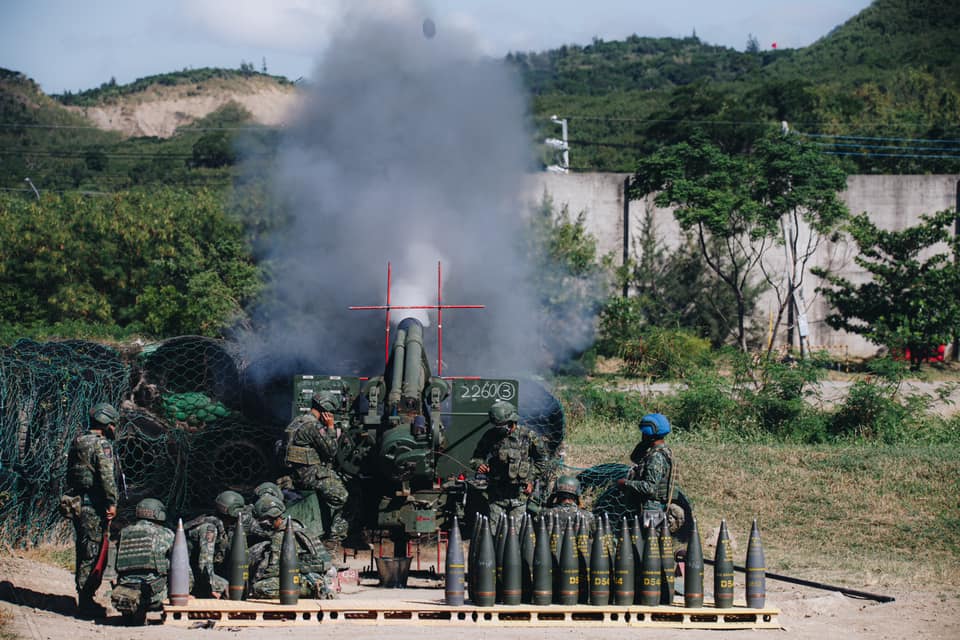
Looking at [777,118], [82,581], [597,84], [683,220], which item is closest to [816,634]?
[82,581]

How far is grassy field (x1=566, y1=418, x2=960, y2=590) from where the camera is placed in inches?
530

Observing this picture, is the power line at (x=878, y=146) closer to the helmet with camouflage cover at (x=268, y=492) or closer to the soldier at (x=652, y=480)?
the soldier at (x=652, y=480)

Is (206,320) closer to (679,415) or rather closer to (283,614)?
(679,415)

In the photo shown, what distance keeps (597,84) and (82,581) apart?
301 feet

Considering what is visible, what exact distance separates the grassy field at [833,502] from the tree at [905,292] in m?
11.6

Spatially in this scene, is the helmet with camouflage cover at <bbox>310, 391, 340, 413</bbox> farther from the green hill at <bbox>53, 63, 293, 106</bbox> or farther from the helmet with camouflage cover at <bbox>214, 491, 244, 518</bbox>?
the green hill at <bbox>53, 63, 293, 106</bbox>

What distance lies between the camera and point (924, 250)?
108ft

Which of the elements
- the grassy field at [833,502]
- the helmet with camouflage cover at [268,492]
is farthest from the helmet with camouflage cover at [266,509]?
the grassy field at [833,502]

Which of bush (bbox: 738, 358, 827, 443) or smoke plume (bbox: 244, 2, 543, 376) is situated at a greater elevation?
smoke plume (bbox: 244, 2, 543, 376)

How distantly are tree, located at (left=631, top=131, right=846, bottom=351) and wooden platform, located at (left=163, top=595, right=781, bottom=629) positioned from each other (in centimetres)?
1984

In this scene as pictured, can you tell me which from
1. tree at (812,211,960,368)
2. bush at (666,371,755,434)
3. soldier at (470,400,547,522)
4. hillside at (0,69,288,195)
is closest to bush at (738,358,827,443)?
bush at (666,371,755,434)

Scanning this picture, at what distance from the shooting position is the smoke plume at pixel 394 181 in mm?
18281

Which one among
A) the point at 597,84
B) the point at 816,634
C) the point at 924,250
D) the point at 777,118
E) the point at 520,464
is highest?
the point at 597,84

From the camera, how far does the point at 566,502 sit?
37.3 ft
